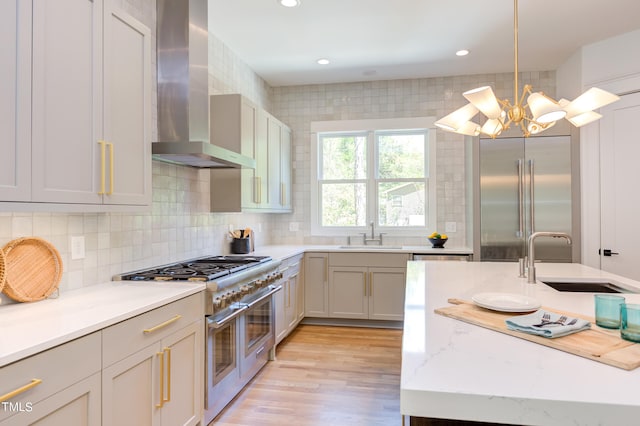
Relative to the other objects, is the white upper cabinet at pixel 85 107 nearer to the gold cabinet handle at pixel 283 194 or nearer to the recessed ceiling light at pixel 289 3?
the recessed ceiling light at pixel 289 3

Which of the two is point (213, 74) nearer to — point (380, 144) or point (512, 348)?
point (380, 144)

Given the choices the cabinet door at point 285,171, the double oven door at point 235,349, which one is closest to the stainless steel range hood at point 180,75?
the double oven door at point 235,349

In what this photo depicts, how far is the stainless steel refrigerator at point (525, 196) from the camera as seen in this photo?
3.97 metres

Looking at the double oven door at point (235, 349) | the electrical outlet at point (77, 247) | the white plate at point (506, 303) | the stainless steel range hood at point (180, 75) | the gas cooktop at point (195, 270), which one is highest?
the stainless steel range hood at point (180, 75)

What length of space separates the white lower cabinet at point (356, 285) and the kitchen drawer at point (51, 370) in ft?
9.99

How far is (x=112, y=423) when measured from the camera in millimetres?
1515

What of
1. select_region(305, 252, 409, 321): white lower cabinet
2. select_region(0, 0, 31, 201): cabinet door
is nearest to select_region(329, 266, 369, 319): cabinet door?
select_region(305, 252, 409, 321): white lower cabinet

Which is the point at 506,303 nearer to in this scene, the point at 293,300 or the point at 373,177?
the point at 293,300

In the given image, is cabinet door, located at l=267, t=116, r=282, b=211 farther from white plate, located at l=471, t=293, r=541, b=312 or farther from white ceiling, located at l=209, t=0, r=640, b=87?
white plate, located at l=471, t=293, r=541, b=312

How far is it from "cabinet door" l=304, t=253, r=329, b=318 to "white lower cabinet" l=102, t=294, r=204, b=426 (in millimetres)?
2269

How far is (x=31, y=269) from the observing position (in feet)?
5.77

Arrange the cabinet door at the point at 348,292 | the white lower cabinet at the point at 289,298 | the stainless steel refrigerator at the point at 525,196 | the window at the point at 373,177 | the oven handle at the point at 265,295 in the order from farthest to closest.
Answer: the window at the point at 373,177 < the cabinet door at the point at 348,292 < the stainless steel refrigerator at the point at 525,196 < the white lower cabinet at the point at 289,298 < the oven handle at the point at 265,295

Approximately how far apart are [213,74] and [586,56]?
3571 millimetres

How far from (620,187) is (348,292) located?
2.82m
